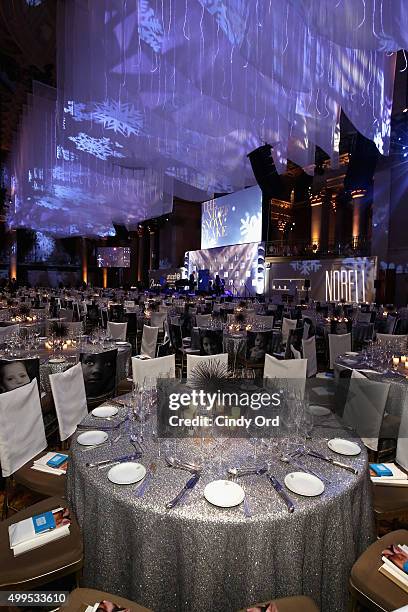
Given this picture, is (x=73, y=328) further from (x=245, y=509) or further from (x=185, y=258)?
(x=185, y=258)

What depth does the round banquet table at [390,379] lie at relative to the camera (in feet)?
10.8

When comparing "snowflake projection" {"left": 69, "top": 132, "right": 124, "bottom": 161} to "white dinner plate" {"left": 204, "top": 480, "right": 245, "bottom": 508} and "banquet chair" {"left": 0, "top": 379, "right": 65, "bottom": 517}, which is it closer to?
"banquet chair" {"left": 0, "top": 379, "right": 65, "bottom": 517}

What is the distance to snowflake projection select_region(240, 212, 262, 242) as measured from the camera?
64.0 ft

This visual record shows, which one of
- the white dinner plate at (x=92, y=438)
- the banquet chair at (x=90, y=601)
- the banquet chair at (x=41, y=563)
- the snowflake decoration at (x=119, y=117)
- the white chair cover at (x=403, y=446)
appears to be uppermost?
the snowflake decoration at (x=119, y=117)

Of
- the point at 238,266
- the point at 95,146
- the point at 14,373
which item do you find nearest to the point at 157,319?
the point at 14,373

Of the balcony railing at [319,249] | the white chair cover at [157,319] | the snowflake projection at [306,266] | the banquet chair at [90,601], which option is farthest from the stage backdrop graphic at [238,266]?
the banquet chair at [90,601]

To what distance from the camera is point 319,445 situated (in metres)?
1.97

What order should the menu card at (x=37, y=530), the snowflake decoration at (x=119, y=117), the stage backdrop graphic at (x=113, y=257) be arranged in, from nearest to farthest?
the menu card at (x=37, y=530)
the snowflake decoration at (x=119, y=117)
the stage backdrop graphic at (x=113, y=257)

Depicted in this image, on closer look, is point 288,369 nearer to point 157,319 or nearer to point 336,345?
point 336,345

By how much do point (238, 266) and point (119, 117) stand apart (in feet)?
41.2

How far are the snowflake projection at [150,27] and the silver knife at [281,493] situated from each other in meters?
7.23

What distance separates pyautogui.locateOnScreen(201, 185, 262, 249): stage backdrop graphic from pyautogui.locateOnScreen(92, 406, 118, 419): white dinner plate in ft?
58.7

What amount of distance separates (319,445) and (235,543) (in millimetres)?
793

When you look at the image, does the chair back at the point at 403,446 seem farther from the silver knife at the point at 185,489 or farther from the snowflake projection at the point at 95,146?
the snowflake projection at the point at 95,146
